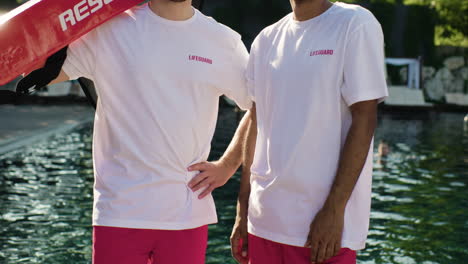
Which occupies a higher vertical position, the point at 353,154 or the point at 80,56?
the point at 80,56

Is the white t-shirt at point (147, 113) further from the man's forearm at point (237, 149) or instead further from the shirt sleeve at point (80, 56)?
the man's forearm at point (237, 149)

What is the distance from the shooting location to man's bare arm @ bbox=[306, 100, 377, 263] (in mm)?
2703

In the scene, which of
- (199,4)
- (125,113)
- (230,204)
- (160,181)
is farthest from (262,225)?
(230,204)

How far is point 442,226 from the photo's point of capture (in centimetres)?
859

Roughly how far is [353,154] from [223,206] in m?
6.79

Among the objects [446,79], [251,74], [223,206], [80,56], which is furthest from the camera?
[446,79]

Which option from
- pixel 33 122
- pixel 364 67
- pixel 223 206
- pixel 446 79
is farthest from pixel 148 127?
pixel 446 79

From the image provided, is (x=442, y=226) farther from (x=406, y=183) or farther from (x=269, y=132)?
(x=269, y=132)

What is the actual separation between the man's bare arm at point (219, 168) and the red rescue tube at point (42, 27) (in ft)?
2.27

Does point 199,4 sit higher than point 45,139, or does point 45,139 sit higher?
point 199,4

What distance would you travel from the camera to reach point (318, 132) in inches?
108

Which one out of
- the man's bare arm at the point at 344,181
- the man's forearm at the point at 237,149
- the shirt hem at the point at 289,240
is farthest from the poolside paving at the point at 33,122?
the man's bare arm at the point at 344,181

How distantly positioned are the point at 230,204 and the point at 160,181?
6765mm

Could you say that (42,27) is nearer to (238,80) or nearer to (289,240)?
(238,80)
